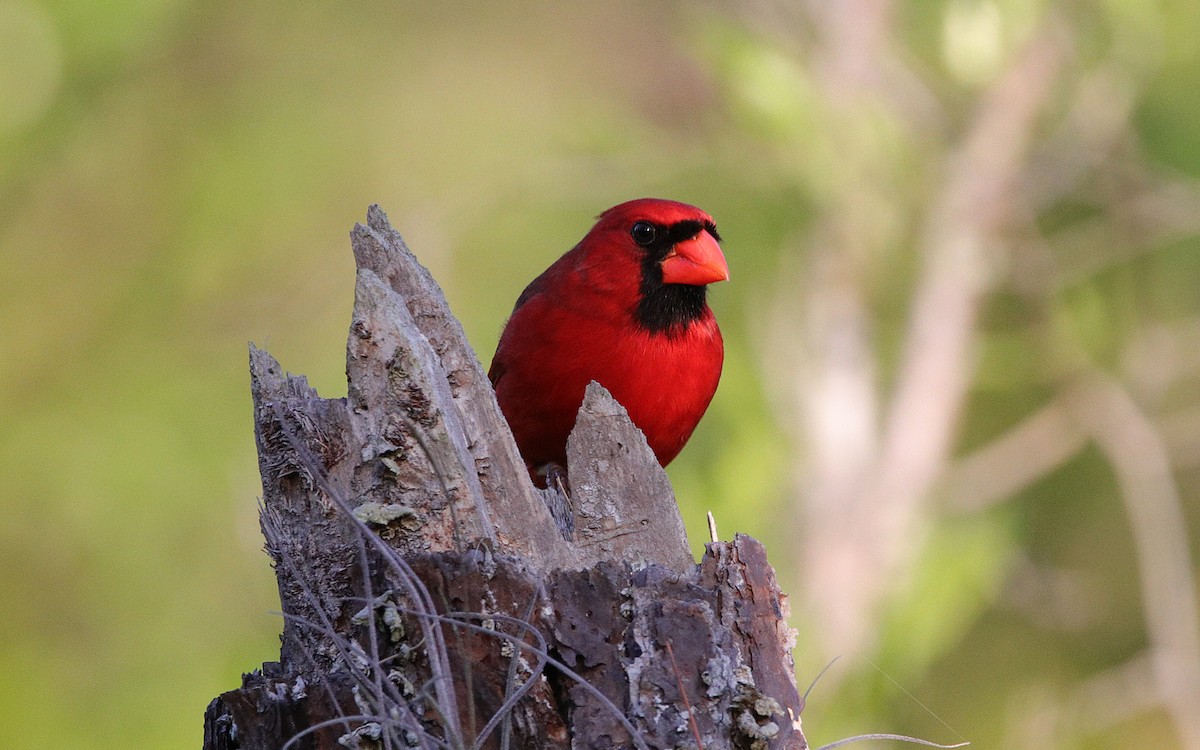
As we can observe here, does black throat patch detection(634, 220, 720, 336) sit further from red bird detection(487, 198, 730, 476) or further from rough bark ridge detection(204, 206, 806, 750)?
rough bark ridge detection(204, 206, 806, 750)

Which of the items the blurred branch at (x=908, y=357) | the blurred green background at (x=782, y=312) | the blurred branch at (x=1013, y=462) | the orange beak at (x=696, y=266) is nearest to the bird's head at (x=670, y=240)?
the orange beak at (x=696, y=266)

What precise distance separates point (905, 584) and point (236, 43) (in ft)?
15.7

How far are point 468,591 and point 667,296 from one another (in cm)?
159

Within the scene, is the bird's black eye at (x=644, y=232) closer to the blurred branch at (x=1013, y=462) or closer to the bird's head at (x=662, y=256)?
the bird's head at (x=662, y=256)

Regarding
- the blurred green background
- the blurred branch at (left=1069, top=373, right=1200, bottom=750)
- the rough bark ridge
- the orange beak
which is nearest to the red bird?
the orange beak

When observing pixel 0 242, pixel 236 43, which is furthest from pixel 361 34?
pixel 0 242

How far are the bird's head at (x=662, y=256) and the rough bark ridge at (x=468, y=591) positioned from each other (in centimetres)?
109

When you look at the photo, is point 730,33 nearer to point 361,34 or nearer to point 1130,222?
point 1130,222

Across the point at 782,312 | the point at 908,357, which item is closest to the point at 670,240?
the point at 782,312

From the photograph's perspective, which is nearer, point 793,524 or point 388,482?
point 388,482

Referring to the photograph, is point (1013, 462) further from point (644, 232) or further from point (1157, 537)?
point (644, 232)

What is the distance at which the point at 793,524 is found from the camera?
19.6 feet

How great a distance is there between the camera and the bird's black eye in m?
3.35

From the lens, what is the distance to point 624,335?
3193 mm
